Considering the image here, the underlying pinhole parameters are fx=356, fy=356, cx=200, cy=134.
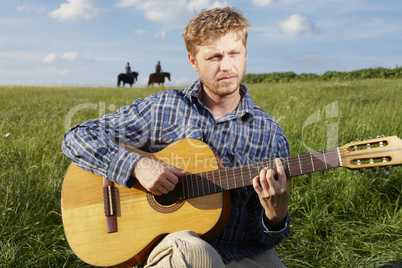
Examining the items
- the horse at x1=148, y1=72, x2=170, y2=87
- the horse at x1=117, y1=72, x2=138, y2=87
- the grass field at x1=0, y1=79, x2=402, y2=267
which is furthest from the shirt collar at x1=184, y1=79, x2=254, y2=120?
the horse at x1=117, y1=72, x2=138, y2=87

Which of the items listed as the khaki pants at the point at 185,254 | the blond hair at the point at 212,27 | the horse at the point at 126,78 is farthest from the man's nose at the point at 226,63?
the horse at the point at 126,78

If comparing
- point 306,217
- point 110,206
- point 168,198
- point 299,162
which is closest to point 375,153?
point 299,162

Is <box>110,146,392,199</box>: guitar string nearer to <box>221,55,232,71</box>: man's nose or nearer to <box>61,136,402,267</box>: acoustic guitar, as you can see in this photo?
<box>61,136,402,267</box>: acoustic guitar

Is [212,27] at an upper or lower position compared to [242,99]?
upper

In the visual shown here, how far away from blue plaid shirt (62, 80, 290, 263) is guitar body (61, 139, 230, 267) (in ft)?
0.36

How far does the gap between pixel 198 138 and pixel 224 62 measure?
469 millimetres

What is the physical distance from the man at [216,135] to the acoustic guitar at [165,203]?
0.08 m

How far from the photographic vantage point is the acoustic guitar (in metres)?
1.87

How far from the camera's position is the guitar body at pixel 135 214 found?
193 centimetres

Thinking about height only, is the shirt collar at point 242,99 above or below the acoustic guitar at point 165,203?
above

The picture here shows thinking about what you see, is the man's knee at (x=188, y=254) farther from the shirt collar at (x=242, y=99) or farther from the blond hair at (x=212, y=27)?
the blond hair at (x=212, y=27)

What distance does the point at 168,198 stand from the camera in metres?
2.03

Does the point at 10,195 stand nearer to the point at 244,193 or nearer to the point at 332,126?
the point at 244,193

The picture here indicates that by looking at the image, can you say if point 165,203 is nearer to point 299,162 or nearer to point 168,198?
point 168,198
